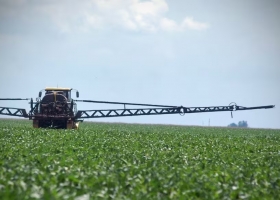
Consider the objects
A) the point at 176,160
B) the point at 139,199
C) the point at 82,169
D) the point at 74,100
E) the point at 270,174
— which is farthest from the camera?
the point at 74,100

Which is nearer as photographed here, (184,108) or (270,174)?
(270,174)

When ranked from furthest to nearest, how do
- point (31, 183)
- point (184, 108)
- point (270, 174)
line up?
point (184, 108) → point (270, 174) → point (31, 183)

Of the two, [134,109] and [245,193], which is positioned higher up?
[134,109]

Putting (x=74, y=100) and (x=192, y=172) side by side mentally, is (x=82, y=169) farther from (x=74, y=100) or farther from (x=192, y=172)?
(x=74, y=100)

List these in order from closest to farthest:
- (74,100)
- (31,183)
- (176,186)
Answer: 1. (31,183)
2. (176,186)
3. (74,100)

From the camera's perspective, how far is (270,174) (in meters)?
14.5

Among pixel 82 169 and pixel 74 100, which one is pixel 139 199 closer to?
pixel 82 169

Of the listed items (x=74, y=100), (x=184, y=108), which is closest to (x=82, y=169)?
(x=74, y=100)

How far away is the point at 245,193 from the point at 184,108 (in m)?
26.2

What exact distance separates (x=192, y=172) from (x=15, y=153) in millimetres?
6020

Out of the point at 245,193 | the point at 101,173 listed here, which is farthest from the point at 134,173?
the point at 245,193

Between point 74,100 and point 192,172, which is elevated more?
point 74,100

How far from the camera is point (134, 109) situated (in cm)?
3697

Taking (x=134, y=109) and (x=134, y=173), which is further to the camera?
(x=134, y=109)
